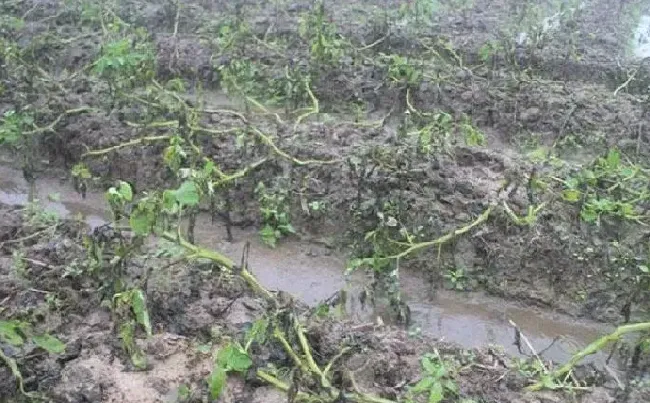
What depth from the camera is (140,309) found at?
3.16 metres

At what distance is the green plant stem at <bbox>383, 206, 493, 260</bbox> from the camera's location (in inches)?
161

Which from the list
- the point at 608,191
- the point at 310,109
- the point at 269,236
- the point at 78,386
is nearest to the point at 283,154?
the point at 269,236

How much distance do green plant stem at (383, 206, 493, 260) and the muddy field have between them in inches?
1.2

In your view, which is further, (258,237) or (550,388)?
(258,237)

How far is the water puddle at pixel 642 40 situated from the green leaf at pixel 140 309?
6.00 metres

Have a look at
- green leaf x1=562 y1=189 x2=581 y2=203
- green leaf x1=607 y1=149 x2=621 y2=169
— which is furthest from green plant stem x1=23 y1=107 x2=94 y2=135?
green leaf x1=607 y1=149 x2=621 y2=169

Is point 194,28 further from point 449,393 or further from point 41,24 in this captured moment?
point 449,393

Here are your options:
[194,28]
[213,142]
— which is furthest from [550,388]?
[194,28]

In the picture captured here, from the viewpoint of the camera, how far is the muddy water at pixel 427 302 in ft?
13.5

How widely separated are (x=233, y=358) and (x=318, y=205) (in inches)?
75.9

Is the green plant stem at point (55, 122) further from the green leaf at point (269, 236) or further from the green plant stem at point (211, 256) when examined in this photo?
the green plant stem at point (211, 256)

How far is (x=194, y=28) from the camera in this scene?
7.25 meters

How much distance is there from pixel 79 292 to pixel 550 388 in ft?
6.88

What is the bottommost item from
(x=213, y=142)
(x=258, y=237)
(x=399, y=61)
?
(x=258, y=237)
